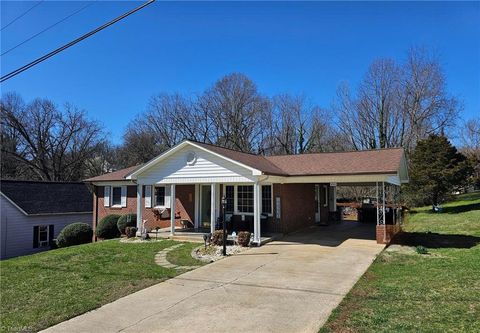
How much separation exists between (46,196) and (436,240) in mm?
25686

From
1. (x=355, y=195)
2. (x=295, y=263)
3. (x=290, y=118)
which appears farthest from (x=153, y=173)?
(x=290, y=118)

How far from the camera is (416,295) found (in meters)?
7.18

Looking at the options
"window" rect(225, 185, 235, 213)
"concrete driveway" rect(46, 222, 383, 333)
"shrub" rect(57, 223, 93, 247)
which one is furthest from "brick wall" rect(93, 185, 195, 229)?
"concrete driveway" rect(46, 222, 383, 333)

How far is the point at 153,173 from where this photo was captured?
17.2m

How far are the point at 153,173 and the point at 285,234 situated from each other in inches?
261

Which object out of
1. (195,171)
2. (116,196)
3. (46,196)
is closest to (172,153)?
(195,171)

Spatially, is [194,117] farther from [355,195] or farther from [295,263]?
[295,263]

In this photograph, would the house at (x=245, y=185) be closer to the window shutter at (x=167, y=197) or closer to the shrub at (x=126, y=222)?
the window shutter at (x=167, y=197)

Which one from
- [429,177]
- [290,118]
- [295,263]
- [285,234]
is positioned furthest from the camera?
[290,118]

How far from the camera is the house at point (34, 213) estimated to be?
2427cm

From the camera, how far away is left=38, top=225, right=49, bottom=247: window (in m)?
25.9

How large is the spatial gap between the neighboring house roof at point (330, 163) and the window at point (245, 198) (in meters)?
1.46

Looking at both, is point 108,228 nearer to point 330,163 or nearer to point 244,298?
point 330,163

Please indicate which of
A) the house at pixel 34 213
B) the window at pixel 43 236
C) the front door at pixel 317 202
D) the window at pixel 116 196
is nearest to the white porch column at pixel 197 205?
the window at pixel 116 196
